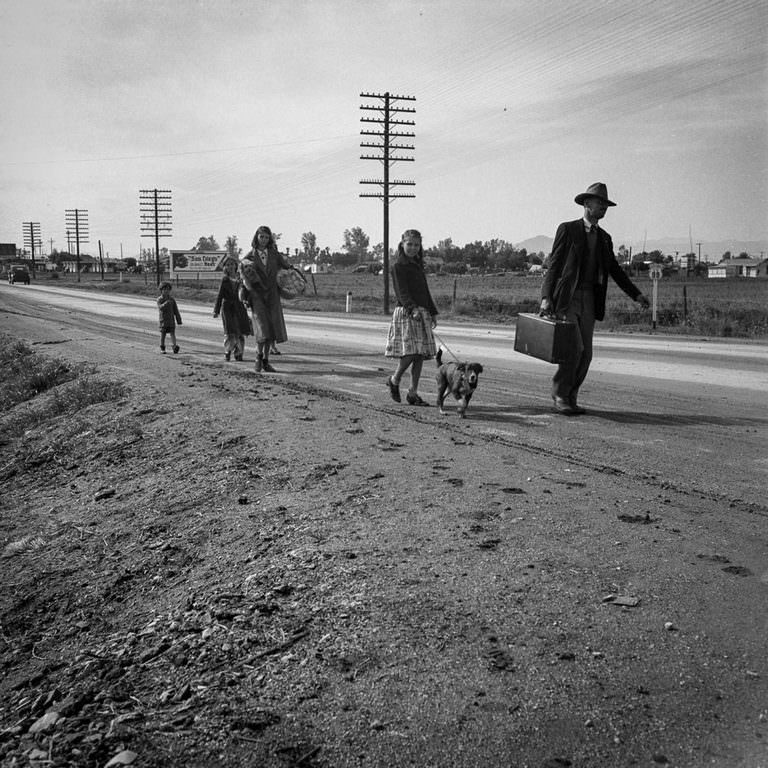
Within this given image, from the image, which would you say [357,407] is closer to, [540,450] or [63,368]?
[540,450]

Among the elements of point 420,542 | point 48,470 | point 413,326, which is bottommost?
point 48,470

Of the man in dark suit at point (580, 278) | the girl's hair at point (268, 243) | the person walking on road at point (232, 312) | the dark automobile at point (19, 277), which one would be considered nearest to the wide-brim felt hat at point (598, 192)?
the man in dark suit at point (580, 278)

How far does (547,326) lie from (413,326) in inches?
58.9

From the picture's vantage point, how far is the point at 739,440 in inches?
247

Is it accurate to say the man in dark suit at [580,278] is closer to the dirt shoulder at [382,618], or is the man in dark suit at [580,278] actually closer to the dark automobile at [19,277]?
the dirt shoulder at [382,618]

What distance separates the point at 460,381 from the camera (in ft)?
24.1

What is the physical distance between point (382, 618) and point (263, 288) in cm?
819

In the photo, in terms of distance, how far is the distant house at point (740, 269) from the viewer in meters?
89.3

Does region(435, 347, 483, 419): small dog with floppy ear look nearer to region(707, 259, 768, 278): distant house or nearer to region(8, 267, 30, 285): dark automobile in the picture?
region(8, 267, 30, 285): dark automobile

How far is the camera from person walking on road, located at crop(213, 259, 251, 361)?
41.4 ft

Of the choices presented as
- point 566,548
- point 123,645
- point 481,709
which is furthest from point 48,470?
point 481,709

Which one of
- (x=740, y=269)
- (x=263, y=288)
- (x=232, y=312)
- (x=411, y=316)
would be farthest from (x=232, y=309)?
(x=740, y=269)

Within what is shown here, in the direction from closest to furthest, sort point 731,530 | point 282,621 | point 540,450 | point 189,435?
point 282,621
point 731,530
point 540,450
point 189,435

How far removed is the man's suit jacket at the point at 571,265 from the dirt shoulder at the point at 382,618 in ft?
6.23
